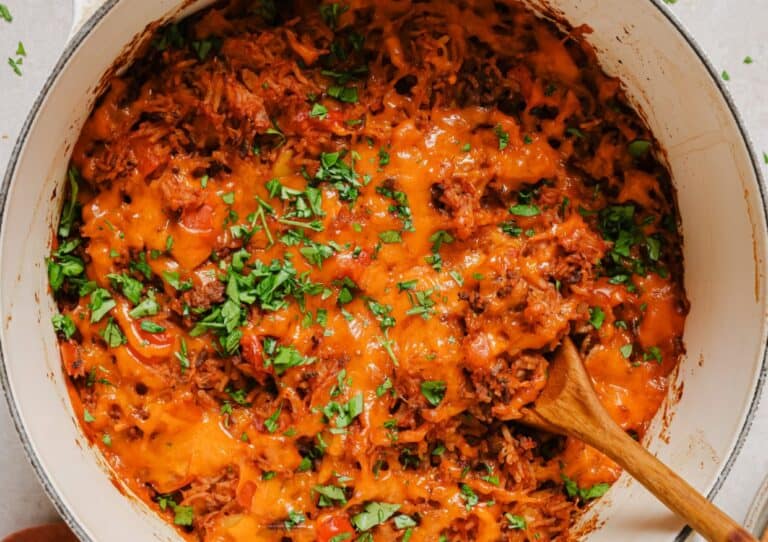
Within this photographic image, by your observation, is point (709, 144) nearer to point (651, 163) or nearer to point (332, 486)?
point (651, 163)

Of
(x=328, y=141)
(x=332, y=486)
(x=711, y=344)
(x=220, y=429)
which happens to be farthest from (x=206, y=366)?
(x=711, y=344)

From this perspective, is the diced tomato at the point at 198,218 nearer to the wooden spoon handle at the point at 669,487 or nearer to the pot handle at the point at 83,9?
the pot handle at the point at 83,9

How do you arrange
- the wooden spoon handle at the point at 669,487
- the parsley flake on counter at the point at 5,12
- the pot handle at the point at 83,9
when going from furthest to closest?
the parsley flake on counter at the point at 5,12, the wooden spoon handle at the point at 669,487, the pot handle at the point at 83,9

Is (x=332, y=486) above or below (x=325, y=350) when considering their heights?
below

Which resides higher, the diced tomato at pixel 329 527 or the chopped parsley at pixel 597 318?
the chopped parsley at pixel 597 318

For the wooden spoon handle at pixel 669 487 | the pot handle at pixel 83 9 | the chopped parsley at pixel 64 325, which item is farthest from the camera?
the chopped parsley at pixel 64 325

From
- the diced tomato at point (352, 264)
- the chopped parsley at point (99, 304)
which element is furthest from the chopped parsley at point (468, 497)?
the chopped parsley at point (99, 304)

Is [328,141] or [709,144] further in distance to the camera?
[328,141]

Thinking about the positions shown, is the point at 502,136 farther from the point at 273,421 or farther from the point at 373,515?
the point at 373,515

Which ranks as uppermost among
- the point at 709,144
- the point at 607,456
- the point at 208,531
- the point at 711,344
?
the point at 709,144
